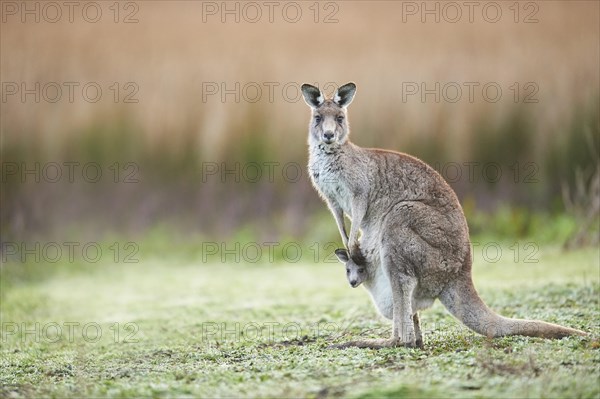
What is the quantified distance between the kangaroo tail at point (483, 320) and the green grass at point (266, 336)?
107 millimetres

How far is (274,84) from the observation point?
1571cm

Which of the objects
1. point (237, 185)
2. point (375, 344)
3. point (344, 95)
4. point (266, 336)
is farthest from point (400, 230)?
point (237, 185)

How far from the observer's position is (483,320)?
5973 millimetres

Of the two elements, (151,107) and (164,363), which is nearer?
(164,363)

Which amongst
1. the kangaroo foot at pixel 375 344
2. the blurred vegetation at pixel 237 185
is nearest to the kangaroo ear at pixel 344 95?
the kangaroo foot at pixel 375 344

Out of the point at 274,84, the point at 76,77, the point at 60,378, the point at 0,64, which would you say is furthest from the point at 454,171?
the point at 60,378

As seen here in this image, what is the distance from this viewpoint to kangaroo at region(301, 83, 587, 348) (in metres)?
5.94

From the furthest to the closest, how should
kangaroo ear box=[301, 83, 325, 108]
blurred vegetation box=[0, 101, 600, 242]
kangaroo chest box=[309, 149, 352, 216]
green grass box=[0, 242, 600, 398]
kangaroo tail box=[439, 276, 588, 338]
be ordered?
blurred vegetation box=[0, 101, 600, 242], kangaroo ear box=[301, 83, 325, 108], kangaroo chest box=[309, 149, 352, 216], kangaroo tail box=[439, 276, 588, 338], green grass box=[0, 242, 600, 398]

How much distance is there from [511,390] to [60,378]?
119 inches

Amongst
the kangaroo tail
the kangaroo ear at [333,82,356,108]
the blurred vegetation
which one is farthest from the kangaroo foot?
the blurred vegetation

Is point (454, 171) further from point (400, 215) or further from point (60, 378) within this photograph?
point (60, 378)

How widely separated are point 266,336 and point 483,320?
2069 mm

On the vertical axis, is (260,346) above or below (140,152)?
below

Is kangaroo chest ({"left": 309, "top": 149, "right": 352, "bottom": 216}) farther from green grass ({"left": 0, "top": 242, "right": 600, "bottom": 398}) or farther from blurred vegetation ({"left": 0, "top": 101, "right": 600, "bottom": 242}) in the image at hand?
blurred vegetation ({"left": 0, "top": 101, "right": 600, "bottom": 242})
